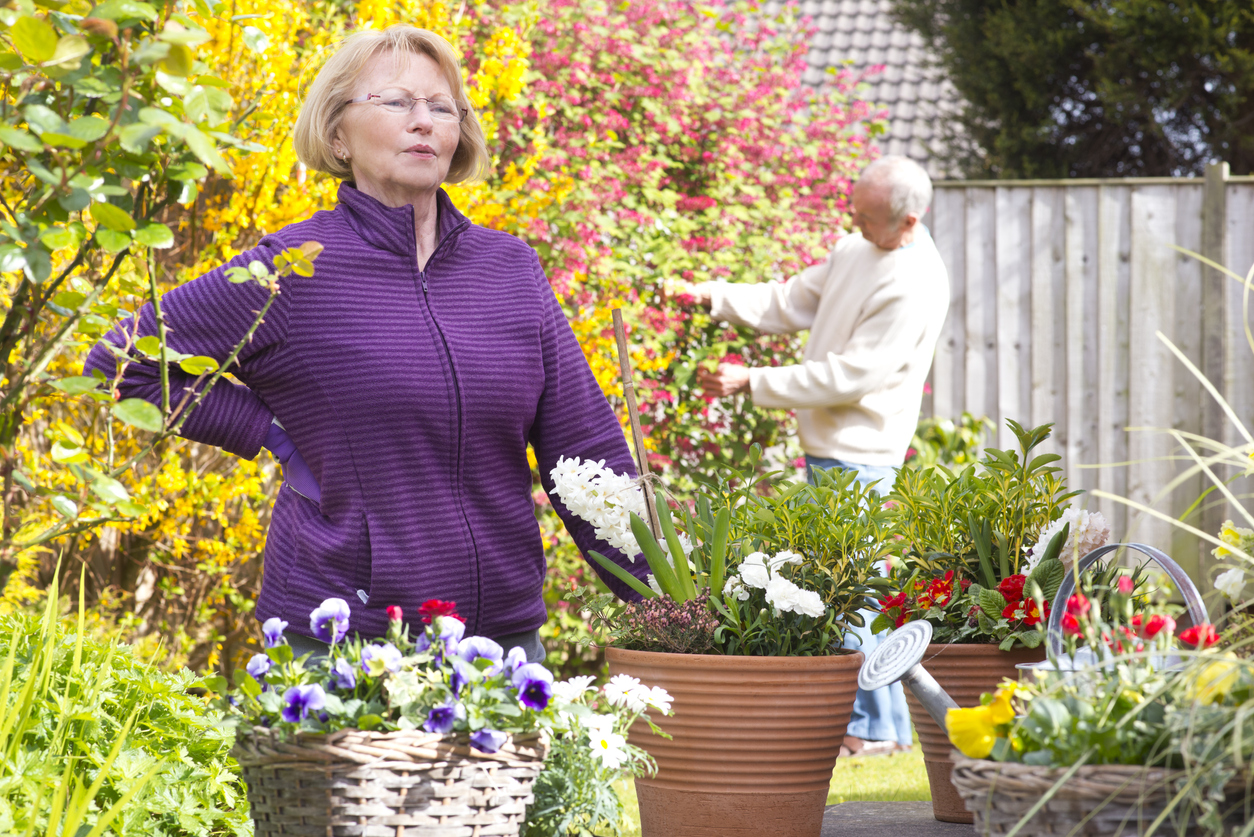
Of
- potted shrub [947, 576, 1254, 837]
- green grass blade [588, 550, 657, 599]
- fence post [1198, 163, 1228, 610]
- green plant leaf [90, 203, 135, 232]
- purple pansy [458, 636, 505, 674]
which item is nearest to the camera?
potted shrub [947, 576, 1254, 837]

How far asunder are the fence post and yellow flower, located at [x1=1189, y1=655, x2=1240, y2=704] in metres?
3.87

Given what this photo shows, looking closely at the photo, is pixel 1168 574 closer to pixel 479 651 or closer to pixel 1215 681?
pixel 1215 681

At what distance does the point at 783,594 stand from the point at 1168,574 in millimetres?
468

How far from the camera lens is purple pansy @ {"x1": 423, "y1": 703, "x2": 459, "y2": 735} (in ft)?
3.62

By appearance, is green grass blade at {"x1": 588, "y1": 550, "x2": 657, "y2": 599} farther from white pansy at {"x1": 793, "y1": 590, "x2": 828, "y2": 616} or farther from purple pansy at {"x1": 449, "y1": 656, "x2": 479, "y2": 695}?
purple pansy at {"x1": 449, "y1": 656, "x2": 479, "y2": 695}

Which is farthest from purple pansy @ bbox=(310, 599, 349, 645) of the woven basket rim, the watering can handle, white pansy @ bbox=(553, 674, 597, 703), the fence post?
the fence post

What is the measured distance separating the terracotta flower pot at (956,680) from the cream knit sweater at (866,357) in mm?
1373

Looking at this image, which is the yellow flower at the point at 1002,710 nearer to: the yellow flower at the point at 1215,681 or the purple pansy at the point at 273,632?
the yellow flower at the point at 1215,681

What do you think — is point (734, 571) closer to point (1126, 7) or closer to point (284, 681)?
point (284, 681)

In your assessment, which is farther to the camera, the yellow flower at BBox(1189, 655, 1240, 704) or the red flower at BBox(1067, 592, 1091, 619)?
the red flower at BBox(1067, 592, 1091, 619)

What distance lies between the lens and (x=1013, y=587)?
5.81ft

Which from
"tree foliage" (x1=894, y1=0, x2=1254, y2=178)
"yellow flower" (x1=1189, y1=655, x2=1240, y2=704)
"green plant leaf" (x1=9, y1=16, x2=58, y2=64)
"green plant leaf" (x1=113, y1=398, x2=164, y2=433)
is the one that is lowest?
"yellow flower" (x1=1189, y1=655, x2=1240, y2=704)

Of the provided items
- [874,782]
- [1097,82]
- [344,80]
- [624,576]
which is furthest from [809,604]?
[1097,82]

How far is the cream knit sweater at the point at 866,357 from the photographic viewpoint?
3.10 meters
